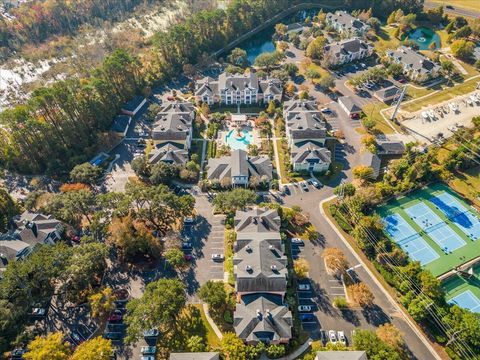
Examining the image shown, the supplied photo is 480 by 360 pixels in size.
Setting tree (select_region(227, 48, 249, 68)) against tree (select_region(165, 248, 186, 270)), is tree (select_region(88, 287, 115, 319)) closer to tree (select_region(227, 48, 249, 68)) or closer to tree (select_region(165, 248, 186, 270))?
tree (select_region(165, 248, 186, 270))

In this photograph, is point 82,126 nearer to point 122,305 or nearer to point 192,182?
point 192,182

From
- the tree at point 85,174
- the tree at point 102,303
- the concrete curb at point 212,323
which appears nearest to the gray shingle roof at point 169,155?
the tree at point 85,174

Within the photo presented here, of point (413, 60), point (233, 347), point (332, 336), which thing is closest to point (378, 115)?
point (413, 60)

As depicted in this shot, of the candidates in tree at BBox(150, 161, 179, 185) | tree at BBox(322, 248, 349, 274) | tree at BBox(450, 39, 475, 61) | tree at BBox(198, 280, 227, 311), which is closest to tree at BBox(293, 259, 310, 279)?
tree at BBox(322, 248, 349, 274)

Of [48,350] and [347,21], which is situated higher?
[347,21]

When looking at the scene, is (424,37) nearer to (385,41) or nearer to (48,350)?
(385,41)
